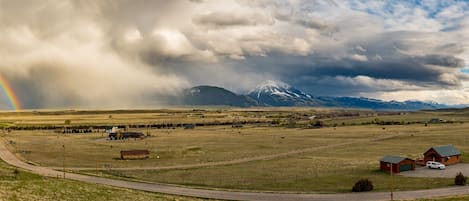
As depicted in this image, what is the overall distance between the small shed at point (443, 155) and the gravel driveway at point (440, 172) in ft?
6.71

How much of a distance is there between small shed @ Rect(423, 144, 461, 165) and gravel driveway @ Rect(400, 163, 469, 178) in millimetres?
2045

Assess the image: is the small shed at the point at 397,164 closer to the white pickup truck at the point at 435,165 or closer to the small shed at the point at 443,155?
the white pickup truck at the point at 435,165

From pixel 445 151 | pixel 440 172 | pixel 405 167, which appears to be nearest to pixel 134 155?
pixel 405 167

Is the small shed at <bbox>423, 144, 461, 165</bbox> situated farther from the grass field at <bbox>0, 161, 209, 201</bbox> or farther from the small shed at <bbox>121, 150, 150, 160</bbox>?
the small shed at <bbox>121, 150, 150, 160</bbox>

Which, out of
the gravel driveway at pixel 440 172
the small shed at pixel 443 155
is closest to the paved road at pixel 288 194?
the gravel driveway at pixel 440 172

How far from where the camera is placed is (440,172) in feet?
230

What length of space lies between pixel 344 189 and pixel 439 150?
34428mm

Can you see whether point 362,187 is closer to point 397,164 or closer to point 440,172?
point 397,164

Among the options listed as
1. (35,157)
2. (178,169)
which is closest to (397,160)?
(178,169)

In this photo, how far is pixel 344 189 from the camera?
54.8 m

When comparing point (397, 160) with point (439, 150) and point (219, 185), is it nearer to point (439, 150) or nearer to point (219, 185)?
point (439, 150)

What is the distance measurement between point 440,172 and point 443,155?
9546 millimetres

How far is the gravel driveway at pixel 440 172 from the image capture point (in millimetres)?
66938

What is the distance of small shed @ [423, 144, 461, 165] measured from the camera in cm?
7794
